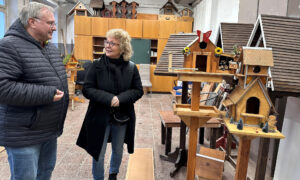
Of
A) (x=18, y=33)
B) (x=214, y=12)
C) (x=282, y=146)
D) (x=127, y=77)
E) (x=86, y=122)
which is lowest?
(x=282, y=146)

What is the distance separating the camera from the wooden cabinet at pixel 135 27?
6820 millimetres

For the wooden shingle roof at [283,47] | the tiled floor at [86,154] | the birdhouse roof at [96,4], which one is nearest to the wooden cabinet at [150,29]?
the birdhouse roof at [96,4]

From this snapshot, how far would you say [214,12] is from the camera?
16.7 ft

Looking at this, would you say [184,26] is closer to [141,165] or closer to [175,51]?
[175,51]

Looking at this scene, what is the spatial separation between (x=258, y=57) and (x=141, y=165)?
183 centimetres

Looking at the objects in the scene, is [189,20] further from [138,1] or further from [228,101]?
[228,101]

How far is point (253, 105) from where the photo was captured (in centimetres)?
145

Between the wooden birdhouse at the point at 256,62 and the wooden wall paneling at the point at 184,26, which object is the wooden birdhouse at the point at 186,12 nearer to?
the wooden wall paneling at the point at 184,26

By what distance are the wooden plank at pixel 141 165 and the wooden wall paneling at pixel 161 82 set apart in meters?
4.16

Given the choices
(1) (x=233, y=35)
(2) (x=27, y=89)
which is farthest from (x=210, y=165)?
(2) (x=27, y=89)

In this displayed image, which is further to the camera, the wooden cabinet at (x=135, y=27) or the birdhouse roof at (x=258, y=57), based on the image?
the wooden cabinet at (x=135, y=27)

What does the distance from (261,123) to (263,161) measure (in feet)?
1.24

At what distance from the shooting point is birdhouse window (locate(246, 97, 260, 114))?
144 cm

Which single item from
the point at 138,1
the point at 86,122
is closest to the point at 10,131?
the point at 86,122
